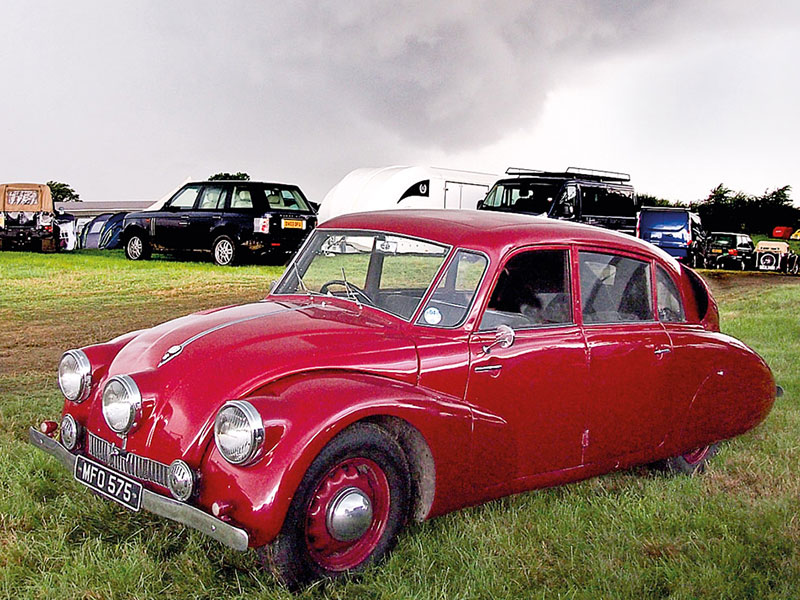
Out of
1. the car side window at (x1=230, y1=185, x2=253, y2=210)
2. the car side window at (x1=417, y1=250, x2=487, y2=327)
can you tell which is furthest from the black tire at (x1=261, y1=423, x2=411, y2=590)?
the car side window at (x1=230, y1=185, x2=253, y2=210)

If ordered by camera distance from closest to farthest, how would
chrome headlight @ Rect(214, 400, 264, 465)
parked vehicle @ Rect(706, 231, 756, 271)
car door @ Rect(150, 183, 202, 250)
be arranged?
chrome headlight @ Rect(214, 400, 264, 465) < car door @ Rect(150, 183, 202, 250) < parked vehicle @ Rect(706, 231, 756, 271)

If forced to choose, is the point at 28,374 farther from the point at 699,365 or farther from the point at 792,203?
the point at 792,203

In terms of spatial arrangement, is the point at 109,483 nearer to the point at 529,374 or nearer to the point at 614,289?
the point at 529,374

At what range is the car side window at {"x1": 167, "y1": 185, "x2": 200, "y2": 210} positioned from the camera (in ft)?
65.7

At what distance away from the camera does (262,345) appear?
3.67m

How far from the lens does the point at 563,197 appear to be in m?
20.8

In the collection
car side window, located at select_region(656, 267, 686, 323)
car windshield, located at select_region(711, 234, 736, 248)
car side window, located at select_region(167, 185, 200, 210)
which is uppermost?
car side window, located at select_region(167, 185, 200, 210)

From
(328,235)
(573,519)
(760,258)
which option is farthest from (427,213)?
(760,258)

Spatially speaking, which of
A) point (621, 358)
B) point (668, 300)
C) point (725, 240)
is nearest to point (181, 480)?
point (621, 358)

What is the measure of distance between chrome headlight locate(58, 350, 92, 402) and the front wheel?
17.0 m

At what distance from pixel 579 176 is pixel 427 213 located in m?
18.5

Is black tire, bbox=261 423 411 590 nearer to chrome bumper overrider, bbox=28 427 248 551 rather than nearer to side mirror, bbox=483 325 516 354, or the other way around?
chrome bumper overrider, bbox=28 427 248 551

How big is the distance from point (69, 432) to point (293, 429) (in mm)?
1364

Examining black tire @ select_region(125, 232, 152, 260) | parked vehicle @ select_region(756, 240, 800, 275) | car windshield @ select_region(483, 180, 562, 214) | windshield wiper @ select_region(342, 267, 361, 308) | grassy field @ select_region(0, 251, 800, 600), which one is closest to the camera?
grassy field @ select_region(0, 251, 800, 600)
